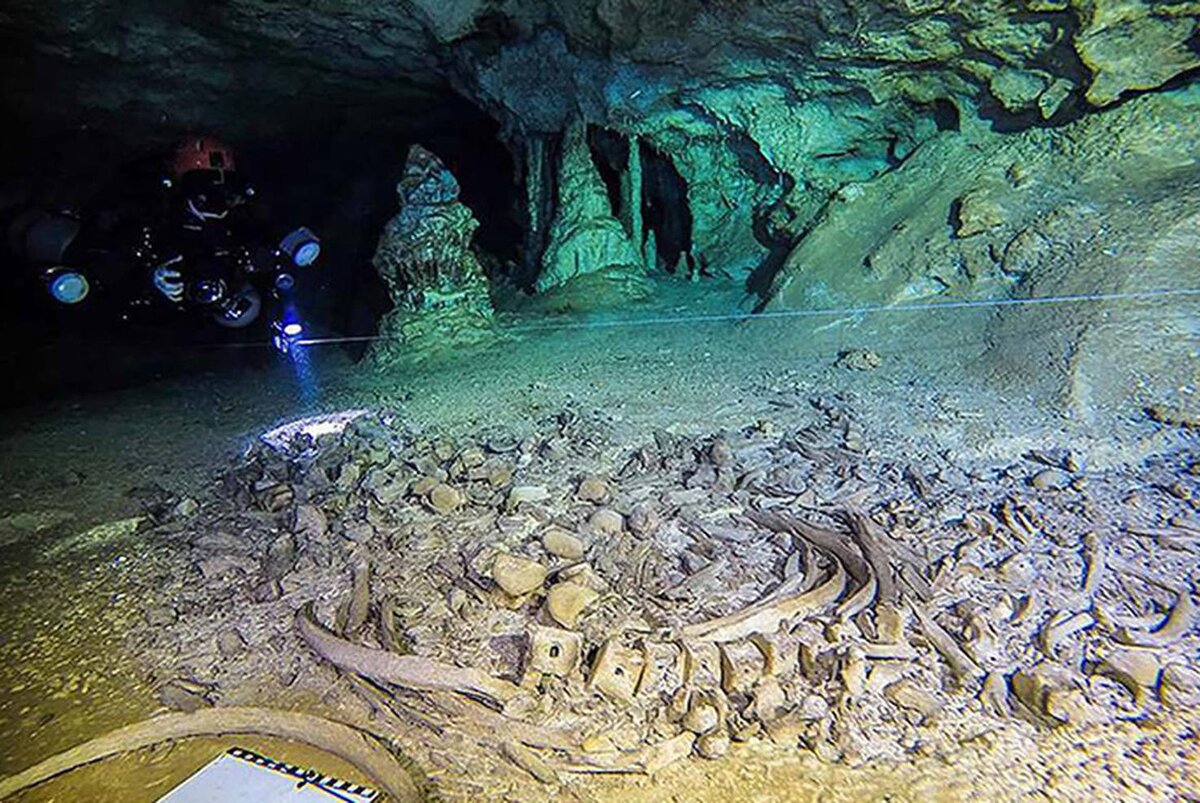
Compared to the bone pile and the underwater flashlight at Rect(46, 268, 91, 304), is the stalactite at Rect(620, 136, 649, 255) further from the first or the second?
the underwater flashlight at Rect(46, 268, 91, 304)

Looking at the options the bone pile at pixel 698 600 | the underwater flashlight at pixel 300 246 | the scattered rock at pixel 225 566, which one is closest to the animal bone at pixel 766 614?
the bone pile at pixel 698 600

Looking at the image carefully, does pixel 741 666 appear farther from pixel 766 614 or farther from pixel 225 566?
pixel 225 566

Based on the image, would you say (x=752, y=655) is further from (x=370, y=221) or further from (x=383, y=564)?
(x=370, y=221)

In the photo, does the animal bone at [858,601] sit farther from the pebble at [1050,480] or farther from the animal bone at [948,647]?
the pebble at [1050,480]

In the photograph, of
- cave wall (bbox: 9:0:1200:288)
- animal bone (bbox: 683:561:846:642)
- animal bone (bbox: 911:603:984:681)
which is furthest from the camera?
cave wall (bbox: 9:0:1200:288)

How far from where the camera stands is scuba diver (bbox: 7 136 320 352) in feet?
18.7

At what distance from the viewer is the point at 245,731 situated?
1.99m

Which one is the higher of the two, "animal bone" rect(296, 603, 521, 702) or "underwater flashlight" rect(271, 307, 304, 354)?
"underwater flashlight" rect(271, 307, 304, 354)

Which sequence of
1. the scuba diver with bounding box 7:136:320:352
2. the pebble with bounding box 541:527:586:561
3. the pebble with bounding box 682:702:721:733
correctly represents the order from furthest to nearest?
1. the scuba diver with bounding box 7:136:320:352
2. the pebble with bounding box 541:527:586:561
3. the pebble with bounding box 682:702:721:733

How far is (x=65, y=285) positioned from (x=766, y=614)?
601 cm

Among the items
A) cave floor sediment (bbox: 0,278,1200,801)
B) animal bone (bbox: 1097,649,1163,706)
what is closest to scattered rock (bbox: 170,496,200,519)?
cave floor sediment (bbox: 0,278,1200,801)

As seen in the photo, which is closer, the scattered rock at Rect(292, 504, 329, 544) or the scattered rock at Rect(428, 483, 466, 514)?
the scattered rock at Rect(292, 504, 329, 544)

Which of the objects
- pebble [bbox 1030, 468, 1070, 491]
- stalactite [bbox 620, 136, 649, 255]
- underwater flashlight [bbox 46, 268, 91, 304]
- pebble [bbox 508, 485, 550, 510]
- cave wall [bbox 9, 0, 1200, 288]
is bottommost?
pebble [bbox 1030, 468, 1070, 491]

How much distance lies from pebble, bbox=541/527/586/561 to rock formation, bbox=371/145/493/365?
393 centimetres
